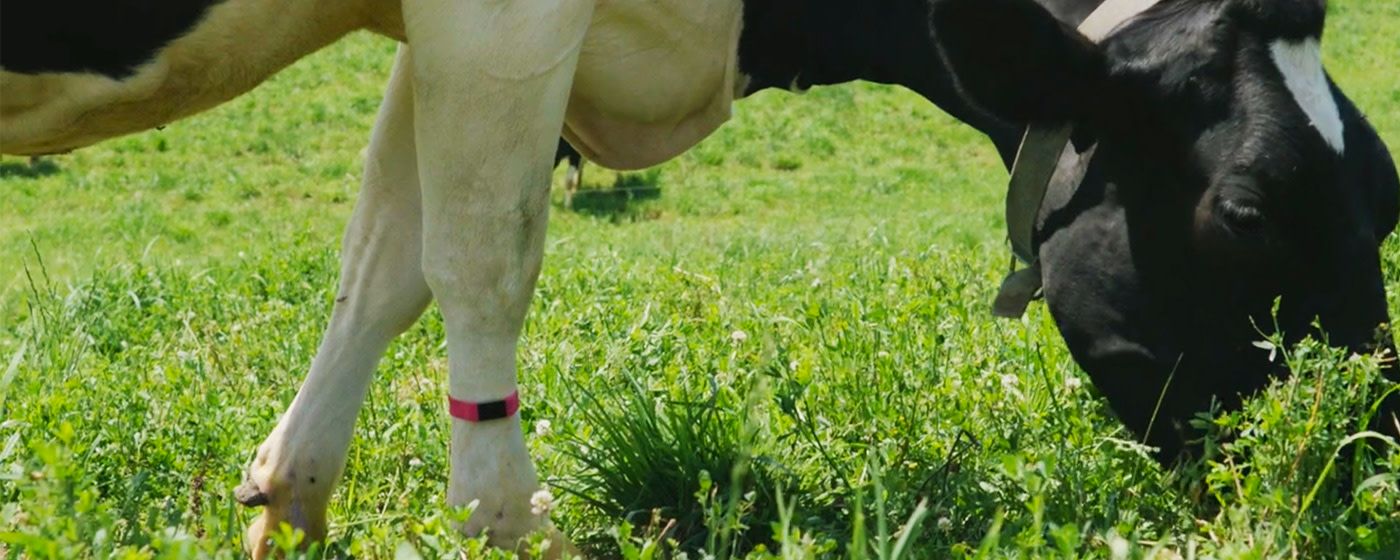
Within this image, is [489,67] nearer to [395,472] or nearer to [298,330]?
[395,472]

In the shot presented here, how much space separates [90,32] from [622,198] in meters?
13.2

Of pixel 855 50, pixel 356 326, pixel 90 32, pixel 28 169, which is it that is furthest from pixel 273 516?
pixel 28 169

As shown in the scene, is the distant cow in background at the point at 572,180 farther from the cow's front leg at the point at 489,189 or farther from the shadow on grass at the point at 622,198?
the cow's front leg at the point at 489,189

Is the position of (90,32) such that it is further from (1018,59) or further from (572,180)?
(572,180)

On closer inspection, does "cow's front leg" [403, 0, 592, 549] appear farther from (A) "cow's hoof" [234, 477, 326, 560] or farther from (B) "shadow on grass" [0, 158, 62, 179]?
(B) "shadow on grass" [0, 158, 62, 179]

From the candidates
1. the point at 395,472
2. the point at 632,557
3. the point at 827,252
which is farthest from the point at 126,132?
the point at 827,252

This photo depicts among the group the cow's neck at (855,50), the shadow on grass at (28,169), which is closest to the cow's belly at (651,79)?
the cow's neck at (855,50)

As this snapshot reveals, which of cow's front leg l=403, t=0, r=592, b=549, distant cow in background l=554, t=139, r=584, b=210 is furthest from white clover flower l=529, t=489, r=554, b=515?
distant cow in background l=554, t=139, r=584, b=210

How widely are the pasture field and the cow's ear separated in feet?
2.29

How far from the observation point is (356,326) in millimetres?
3873

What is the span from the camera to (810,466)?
392 cm

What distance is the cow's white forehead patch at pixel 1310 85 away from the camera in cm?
339

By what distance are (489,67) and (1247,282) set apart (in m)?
1.57

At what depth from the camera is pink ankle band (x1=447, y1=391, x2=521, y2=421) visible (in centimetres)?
330
